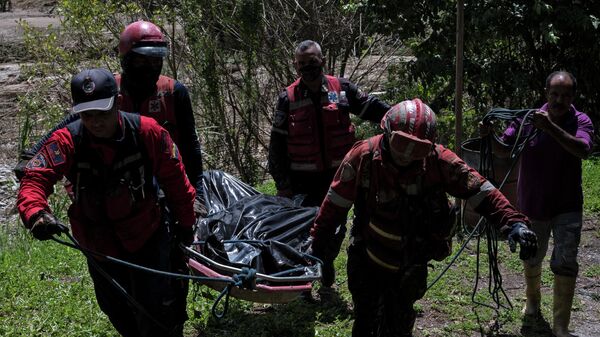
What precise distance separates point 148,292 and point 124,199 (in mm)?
525

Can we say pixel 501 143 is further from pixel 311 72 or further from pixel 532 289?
pixel 311 72

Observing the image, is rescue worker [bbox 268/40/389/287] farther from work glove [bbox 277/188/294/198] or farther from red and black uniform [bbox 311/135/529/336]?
red and black uniform [bbox 311/135/529/336]

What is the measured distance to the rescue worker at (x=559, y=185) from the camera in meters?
4.68

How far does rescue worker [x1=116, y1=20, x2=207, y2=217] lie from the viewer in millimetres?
4293

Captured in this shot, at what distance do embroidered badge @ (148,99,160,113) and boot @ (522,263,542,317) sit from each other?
2.63 meters

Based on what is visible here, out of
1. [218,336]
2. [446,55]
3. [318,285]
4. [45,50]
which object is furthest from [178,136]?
[45,50]

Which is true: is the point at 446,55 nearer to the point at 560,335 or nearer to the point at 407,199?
the point at 560,335

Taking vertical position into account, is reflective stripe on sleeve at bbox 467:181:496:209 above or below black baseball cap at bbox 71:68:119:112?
below

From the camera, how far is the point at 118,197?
143 inches

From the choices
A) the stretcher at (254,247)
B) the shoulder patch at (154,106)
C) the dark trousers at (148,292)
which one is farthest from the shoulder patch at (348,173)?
the shoulder patch at (154,106)

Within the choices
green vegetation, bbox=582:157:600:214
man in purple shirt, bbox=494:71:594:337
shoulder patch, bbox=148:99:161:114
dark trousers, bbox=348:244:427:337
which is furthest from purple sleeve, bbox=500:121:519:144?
green vegetation, bbox=582:157:600:214

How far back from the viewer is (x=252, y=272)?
3730mm

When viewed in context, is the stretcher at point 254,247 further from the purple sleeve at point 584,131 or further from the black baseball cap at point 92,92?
the purple sleeve at point 584,131

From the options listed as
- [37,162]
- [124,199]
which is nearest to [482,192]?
[124,199]
